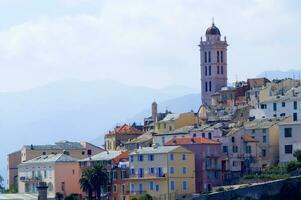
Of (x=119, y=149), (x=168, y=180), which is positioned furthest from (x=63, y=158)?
(x=168, y=180)

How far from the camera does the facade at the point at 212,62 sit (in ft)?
413

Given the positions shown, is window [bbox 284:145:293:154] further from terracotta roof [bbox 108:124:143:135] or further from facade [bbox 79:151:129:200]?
terracotta roof [bbox 108:124:143:135]

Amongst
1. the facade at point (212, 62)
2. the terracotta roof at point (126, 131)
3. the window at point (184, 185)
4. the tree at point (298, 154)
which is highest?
the facade at point (212, 62)

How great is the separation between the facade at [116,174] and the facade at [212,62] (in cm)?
2643

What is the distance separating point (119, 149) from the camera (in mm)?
109875

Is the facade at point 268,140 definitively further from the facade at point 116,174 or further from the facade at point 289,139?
the facade at point 116,174

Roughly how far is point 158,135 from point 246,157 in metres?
12.0

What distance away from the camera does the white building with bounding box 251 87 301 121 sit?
98312mm

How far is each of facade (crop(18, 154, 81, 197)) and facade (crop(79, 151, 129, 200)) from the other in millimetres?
4215

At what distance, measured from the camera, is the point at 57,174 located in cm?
10556

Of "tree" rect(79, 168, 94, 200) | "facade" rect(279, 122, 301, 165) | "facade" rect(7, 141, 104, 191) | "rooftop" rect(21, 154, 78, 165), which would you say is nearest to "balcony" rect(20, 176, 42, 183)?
"rooftop" rect(21, 154, 78, 165)

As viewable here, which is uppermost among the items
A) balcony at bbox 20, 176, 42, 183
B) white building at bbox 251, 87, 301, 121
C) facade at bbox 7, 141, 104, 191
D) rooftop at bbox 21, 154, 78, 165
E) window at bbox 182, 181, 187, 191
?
white building at bbox 251, 87, 301, 121

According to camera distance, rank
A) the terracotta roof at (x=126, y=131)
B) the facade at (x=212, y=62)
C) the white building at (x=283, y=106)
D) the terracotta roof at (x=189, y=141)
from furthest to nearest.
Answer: the facade at (x=212, y=62) → the terracotta roof at (x=126, y=131) → the white building at (x=283, y=106) → the terracotta roof at (x=189, y=141)

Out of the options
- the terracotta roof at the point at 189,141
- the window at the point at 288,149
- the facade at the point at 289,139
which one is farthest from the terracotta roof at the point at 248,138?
the window at the point at 288,149
